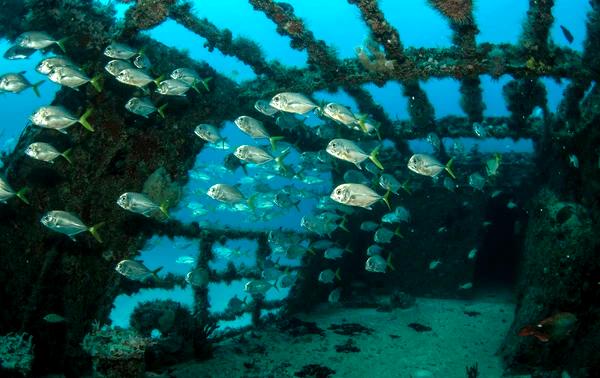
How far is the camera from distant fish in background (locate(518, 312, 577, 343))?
5641 mm

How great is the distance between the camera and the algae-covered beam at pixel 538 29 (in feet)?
18.6

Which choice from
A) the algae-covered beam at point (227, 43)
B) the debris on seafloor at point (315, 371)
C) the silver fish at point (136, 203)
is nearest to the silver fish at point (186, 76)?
the algae-covered beam at point (227, 43)

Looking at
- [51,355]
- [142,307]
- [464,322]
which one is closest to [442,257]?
[464,322]

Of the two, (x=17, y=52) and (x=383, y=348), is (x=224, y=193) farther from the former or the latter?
(x=17, y=52)

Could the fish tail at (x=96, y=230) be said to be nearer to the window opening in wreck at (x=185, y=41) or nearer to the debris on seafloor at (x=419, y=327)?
the debris on seafloor at (x=419, y=327)

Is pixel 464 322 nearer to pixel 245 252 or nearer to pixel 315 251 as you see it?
pixel 315 251

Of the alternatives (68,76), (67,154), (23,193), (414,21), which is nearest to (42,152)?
(67,154)

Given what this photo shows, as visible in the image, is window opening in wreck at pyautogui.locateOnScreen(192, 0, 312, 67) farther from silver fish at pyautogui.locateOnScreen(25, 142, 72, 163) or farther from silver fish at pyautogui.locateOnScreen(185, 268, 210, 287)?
silver fish at pyautogui.locateOnScreen(25, 142, 72, 163)

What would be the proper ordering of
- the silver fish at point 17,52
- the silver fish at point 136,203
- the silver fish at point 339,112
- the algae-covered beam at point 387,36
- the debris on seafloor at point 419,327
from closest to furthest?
the algae-covered beam at point 387,36, the silver fish at point 136,203, the silver fish at point 339,112, the silver fish at point 17,52, the debris on seafloor at point 419,327

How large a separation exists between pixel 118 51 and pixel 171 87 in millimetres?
1000

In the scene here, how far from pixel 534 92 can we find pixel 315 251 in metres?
6.66

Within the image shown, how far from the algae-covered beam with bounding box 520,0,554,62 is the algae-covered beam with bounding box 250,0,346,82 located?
9.72ft

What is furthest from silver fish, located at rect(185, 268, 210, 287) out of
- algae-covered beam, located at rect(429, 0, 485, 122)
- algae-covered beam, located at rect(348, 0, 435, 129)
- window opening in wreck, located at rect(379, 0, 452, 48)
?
window opening in wreck, located at rect(379, 0, 452, 48)

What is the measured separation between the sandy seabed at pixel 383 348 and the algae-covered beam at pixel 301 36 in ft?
16.9
